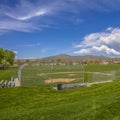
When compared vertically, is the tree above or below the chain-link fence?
above

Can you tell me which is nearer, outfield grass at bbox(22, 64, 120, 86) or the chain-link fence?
outfield grass at bbox(22, 64, 120, 86)

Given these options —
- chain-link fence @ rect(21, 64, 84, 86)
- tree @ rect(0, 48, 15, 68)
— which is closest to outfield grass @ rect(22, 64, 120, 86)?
chain-link fence @ rect(21, 64, 84, 86)

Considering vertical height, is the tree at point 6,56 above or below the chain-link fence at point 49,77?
above

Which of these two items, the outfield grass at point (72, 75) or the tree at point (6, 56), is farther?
the tree at point (6, 56)

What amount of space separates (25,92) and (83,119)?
33.4 feet

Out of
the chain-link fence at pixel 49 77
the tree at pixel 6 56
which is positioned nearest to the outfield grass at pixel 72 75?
the chain-link fence at pixel 49 77

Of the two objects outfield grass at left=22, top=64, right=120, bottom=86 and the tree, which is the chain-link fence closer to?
outfield grass at left=22, top=64, right=120, bottom=86

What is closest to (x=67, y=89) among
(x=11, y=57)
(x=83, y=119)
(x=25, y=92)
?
(x=25, y=92)

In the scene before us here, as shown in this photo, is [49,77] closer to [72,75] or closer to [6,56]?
[72,75]

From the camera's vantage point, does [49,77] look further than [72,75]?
No

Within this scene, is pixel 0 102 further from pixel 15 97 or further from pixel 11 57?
pixel 11 57

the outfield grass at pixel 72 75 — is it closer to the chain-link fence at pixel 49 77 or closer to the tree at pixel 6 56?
the chain-link fence at pixel 49 77

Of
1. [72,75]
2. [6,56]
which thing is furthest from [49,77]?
[6,56]

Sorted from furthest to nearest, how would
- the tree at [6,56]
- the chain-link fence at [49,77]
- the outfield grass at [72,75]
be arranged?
the tree at [6,56]
the chain-link fence at [49,77]
the outfield grass at [72,75]
